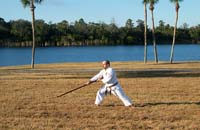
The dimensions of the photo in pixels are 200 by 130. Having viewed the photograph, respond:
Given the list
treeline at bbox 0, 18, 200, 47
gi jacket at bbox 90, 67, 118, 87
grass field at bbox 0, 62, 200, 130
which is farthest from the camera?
treeline at bbox 0, 18, 200, 47

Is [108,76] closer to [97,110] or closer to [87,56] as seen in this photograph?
[97,110]

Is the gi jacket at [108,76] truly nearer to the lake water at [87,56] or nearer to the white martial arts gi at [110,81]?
the white martial arts gi at [110,81]

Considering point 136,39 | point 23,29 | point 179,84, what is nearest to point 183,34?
point 136,39

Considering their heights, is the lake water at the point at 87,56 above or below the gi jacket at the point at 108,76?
below

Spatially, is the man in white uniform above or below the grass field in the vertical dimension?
above

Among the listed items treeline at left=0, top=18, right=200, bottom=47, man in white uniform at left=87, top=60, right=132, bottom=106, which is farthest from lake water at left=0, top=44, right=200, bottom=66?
man in white uniform at left=87, top=60, right=132, bottom=106

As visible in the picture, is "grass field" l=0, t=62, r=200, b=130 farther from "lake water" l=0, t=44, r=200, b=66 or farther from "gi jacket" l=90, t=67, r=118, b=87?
"lake water" l=0, t=44, r=200, b=66

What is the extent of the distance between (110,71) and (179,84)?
9838 millimetres

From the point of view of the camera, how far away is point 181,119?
45.5 ft

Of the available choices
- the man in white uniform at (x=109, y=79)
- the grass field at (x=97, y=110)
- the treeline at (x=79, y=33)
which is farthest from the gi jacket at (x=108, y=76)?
the treeline at (x=79, y=33)

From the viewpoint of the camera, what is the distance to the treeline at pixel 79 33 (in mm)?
169625

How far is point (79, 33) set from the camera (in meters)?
181

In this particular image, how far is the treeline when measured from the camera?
169625mm

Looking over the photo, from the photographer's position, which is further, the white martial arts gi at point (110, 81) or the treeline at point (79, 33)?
the treeline at point (79, 33)
